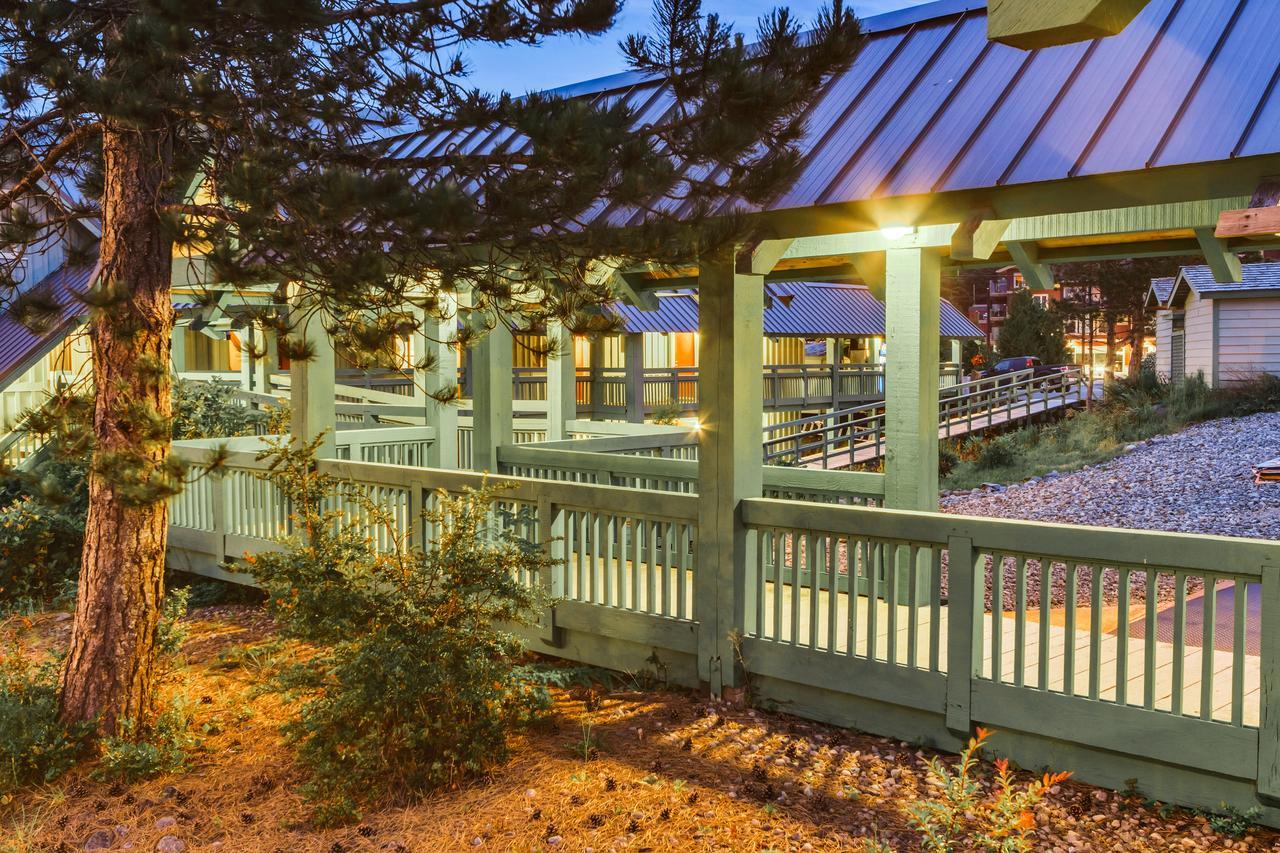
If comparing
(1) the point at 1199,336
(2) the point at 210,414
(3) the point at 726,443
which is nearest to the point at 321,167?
(3) the point at 726,443

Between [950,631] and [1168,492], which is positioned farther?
[1168,492]

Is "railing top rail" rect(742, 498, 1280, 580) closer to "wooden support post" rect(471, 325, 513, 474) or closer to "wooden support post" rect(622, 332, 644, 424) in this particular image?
"wooden support post" rect(471, 325, 513, 474)

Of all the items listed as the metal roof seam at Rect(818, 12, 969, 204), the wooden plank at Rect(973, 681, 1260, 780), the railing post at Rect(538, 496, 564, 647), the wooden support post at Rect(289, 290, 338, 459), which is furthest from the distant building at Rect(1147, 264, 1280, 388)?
the wooden plank at Rect(973, 681, 1260, 780)

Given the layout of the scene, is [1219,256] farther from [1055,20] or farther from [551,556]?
[1055,20]

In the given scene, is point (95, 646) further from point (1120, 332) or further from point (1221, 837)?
point (1120, 332)

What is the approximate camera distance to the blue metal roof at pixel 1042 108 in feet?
16.4

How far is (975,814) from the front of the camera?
4.69 metres

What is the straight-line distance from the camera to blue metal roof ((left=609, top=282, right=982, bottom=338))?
93.3 ft

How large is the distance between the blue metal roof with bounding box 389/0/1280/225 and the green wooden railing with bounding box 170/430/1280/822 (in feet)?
5.52

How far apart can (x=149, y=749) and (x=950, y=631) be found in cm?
405

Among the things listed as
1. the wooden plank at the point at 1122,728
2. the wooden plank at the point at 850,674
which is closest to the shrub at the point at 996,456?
the wooden plank at the point at 850,674

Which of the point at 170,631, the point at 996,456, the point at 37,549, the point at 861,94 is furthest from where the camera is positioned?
the point at 996,456

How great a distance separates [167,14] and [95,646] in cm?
323

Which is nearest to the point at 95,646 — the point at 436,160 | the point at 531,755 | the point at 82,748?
the point at 82,748
